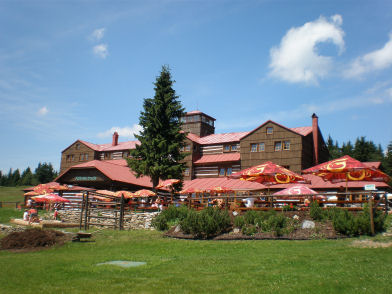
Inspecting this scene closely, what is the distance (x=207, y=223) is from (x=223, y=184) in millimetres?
20273

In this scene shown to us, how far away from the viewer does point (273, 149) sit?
36.8 metres

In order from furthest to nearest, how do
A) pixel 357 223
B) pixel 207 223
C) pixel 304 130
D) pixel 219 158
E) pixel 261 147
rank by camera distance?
pixel 219 158 → pixel 304 130 → pixel 261 147 → pixel 207 223 → pixel 357 223

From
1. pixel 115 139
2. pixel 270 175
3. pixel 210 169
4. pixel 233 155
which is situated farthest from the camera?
pixel 115 139

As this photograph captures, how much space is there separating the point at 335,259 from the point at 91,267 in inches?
270

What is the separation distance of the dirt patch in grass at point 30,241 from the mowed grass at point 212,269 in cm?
79

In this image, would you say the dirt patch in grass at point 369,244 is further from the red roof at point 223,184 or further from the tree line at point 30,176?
the tree line at point 30,176

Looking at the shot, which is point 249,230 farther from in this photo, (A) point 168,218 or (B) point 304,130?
(B) point 304,130

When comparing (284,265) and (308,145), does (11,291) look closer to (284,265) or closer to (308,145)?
(284,265)

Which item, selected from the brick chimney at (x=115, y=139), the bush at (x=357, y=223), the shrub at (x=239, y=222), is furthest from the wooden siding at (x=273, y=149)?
the brick chimney at (x=115, y=139)

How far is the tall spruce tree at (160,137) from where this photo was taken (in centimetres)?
2931

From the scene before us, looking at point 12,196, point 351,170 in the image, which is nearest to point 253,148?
point 351,170

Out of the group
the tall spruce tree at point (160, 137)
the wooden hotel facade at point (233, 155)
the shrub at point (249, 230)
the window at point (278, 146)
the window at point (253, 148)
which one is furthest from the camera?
the window at point (253, 148)

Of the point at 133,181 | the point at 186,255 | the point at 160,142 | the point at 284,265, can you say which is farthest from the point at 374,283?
the point at 133,181

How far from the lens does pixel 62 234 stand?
1605 centimetres
